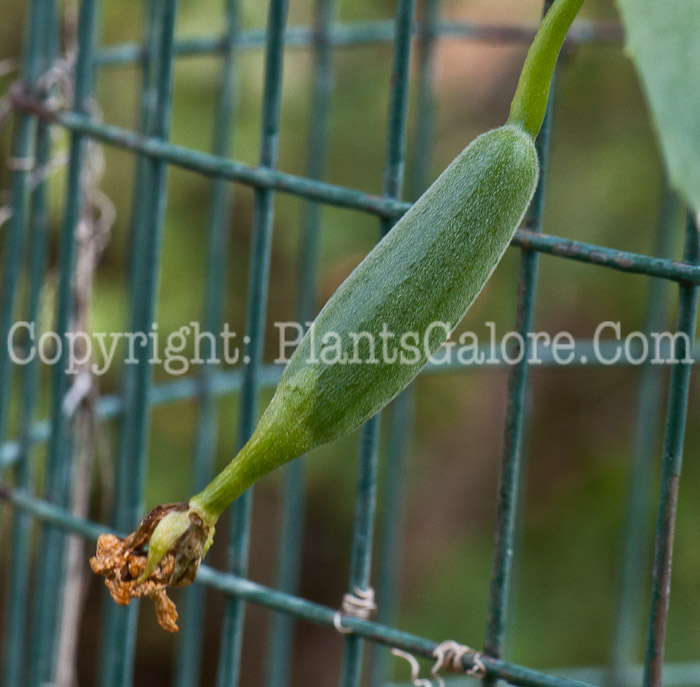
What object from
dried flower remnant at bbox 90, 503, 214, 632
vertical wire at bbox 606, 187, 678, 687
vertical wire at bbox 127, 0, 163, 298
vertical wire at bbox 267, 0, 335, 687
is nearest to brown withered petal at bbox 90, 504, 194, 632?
dried flower remnant at bbox 90, 503, 214, 632

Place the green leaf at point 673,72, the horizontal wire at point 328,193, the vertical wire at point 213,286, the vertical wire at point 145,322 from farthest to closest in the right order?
the vertical wire at point 213,286
the vertical wire at point 145,322
the horizontal wire at point 328,193
the green leaf at point 673,72

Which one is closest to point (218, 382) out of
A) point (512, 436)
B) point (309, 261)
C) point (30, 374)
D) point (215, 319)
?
point (309, 261)

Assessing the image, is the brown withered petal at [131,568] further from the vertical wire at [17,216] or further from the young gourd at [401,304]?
the vertical wire at [17,216]

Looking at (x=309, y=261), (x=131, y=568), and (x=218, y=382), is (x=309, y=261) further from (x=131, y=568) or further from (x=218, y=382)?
(x=131, y=568)

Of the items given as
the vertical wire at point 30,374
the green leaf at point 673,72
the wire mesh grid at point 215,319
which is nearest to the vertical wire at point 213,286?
the wire mesh grid at point 215,319

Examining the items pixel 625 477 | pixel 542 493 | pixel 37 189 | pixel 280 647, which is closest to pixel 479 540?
pixel 542 493

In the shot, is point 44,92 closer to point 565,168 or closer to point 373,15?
point 373,15
